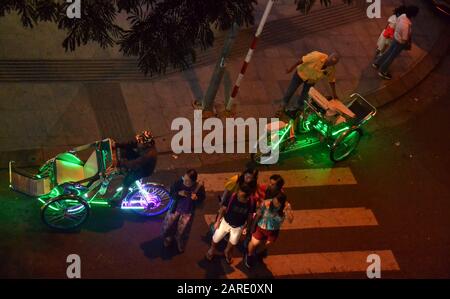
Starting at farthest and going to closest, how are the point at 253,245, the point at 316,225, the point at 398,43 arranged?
the point at 398,43 → the point at 316,225 → the point at 253,245

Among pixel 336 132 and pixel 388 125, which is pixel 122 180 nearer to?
pixel 336 132

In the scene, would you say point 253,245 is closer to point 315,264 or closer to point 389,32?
point 315,264

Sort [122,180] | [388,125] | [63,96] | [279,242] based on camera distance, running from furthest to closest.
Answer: [388,125] < [63,96] < [279,242] < [122,180]

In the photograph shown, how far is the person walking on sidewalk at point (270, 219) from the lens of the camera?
770 centimetres

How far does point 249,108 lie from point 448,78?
551cm

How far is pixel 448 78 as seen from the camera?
1352 cm

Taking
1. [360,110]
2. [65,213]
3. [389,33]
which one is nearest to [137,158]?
[65,213]

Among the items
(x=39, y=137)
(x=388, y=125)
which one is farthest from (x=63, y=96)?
(x=388, y=125)

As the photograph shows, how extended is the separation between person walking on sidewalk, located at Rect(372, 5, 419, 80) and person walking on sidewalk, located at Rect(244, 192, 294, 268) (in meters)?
6.40

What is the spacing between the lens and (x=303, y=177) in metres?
10.6

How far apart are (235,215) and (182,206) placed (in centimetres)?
89

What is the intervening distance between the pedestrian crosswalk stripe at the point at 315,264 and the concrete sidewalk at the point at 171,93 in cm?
251

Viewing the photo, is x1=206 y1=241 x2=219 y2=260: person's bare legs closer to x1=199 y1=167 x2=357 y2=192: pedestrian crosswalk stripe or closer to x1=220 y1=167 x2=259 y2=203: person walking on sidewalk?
x1=220 y1=167 x2=259 y2=203: person walking on sidewalk
